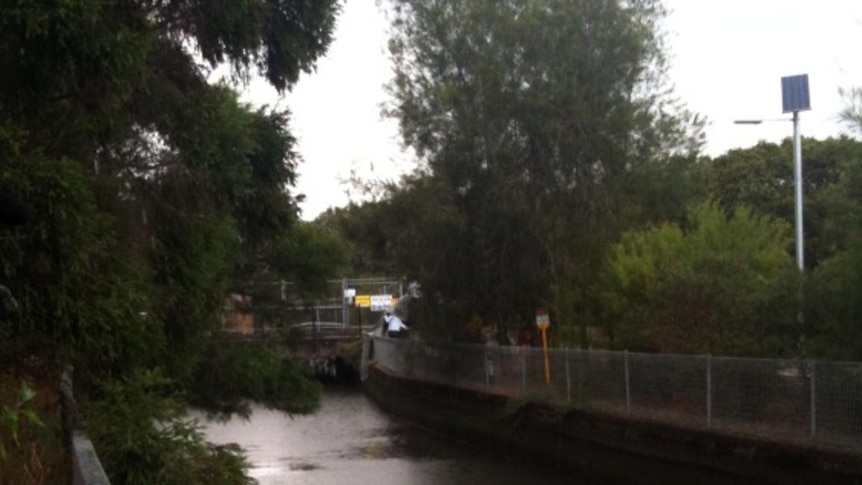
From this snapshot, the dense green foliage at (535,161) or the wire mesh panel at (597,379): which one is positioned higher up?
the dense green foliage at (535,161)

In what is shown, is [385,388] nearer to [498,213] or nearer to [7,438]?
[498,213]

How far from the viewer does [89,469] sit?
6371 mm

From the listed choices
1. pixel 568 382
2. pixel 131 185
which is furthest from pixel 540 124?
pixel 131 185

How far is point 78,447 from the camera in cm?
761

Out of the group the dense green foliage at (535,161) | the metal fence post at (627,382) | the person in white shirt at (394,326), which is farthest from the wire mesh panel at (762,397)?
the person in white shirt at (394,326)

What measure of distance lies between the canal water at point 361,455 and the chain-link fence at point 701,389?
1.80 m

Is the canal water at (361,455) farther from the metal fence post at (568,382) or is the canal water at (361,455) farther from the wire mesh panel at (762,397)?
the wire mesh panel at (762,397)

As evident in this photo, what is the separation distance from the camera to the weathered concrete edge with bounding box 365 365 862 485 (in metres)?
19.1

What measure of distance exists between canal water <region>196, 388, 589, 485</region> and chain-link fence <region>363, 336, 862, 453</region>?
70.9 inches

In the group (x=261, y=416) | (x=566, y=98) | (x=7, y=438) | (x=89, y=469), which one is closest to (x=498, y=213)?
(x=566, y=98)

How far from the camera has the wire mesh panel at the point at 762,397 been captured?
19625mm

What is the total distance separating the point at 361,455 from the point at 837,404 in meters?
15.7

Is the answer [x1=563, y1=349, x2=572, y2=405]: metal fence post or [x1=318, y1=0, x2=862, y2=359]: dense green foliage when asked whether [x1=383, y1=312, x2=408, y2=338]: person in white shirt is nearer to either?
[x1=318, y1=0, x2=862, y2=359]: dense green foliage

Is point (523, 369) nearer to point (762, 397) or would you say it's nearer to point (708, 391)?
point (708, 391)
